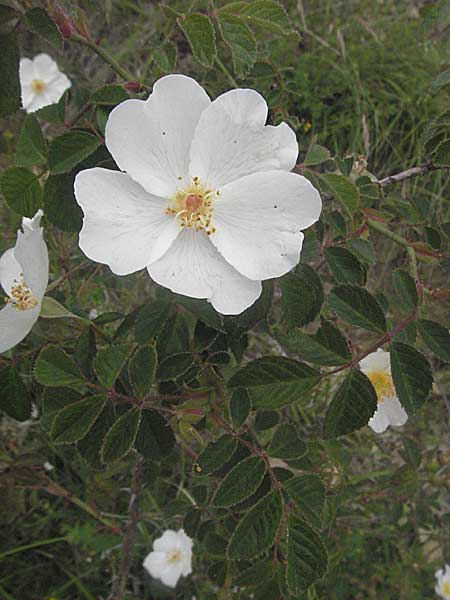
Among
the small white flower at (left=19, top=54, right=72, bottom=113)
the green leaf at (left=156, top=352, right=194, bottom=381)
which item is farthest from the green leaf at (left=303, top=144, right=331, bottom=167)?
the small white flower at (left=19, top=54, right=72, bottom=113)

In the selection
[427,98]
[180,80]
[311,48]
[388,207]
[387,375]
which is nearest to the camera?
[180,80]

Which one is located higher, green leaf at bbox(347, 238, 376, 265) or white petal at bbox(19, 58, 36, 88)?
green leaf at bbox(347, 238, 376, 265)

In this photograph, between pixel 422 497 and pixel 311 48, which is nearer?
pixel 422 497

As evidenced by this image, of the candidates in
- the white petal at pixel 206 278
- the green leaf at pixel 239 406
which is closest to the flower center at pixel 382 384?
the green leaf at pixel 239 406

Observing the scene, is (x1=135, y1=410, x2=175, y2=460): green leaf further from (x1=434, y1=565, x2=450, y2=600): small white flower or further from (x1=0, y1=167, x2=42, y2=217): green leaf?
(x1=434, y1=565, x2=450, y2=600): small white flower

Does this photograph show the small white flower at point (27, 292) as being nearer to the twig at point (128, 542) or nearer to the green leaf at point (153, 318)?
the green leaf at point (153, 318)

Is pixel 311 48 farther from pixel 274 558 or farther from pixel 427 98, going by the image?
pixel 274 558

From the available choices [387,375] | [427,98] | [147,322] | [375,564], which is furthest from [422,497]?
[427,98]
